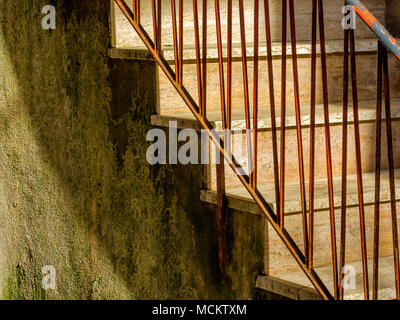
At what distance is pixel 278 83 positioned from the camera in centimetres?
296

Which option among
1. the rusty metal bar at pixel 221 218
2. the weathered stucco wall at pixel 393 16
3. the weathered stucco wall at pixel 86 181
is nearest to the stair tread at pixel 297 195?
the rusty metal bar at pixel 221 218

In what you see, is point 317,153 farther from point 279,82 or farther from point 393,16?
point 393,16

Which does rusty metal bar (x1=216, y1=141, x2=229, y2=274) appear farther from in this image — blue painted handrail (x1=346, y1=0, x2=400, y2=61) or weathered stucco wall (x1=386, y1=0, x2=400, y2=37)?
weathered stucco wall (x1=386, y1=0, x2=400, y2=37)

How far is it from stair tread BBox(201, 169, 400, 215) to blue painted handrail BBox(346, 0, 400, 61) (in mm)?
592

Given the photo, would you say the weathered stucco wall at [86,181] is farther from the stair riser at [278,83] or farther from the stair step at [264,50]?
the stair step at [264,50]

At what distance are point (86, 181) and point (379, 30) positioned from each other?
2204 mm

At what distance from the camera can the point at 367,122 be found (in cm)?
283

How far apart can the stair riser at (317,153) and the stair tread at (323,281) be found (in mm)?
372

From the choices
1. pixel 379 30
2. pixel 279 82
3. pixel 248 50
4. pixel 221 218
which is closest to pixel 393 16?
pixel 279 82

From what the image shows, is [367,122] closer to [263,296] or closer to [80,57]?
[263,296]

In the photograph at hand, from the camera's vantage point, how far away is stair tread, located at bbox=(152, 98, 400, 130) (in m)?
2.57

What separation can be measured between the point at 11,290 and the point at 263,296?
2.07 metres

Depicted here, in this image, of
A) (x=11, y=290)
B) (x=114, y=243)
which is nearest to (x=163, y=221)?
(x=114, y=243)

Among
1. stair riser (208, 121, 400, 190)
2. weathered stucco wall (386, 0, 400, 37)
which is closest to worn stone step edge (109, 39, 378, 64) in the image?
stair riser (208, 121, 400, 190)
